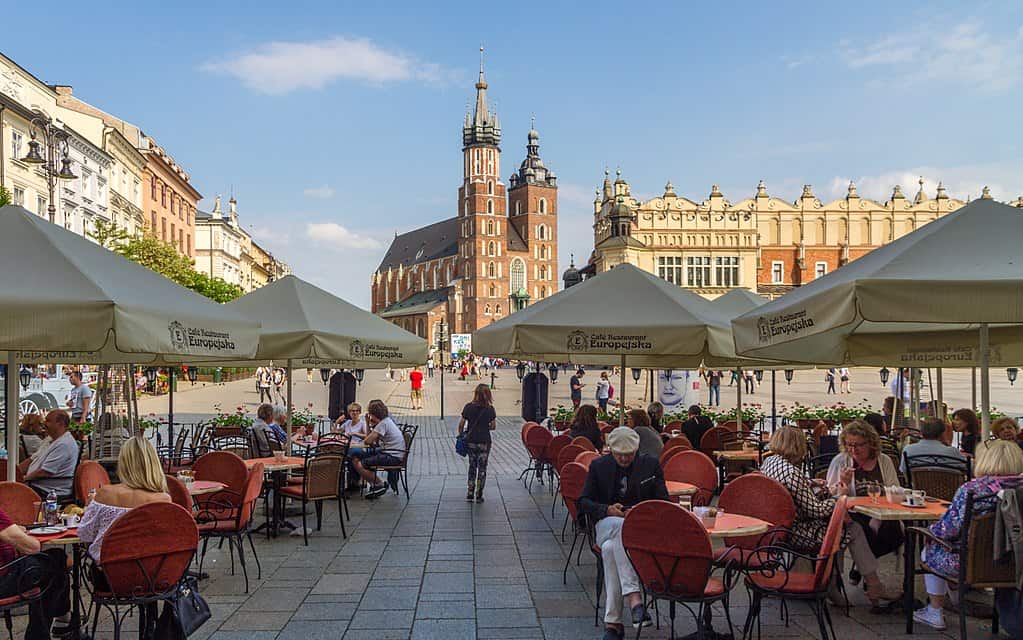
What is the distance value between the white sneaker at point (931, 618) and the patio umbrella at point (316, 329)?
243 inches

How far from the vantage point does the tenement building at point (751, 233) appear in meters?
71.2

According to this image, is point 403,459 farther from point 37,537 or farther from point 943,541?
point 943,541

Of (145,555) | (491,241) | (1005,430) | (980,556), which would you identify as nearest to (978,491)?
(980,556)

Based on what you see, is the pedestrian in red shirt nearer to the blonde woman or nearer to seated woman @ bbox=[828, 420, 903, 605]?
seated woman @ bbox=[828, 420, 903, 605]

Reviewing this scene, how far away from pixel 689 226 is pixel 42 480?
221 ft

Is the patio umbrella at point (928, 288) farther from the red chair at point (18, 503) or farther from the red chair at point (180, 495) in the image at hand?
the red chair at point (18, 503)

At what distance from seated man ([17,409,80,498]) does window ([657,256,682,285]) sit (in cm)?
6539

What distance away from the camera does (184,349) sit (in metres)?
6.24

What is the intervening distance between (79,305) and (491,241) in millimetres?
122587

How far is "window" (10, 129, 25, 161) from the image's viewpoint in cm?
3634

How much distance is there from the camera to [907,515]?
6066 millimetres

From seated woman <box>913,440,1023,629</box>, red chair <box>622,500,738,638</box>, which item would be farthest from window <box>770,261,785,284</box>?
red chair <box>622,500,738,638</box>

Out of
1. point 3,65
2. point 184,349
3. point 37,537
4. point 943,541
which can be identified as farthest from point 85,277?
point 3,65

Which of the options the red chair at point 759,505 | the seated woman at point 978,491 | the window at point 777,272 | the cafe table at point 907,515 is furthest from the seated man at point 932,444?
the window at point 777,272
